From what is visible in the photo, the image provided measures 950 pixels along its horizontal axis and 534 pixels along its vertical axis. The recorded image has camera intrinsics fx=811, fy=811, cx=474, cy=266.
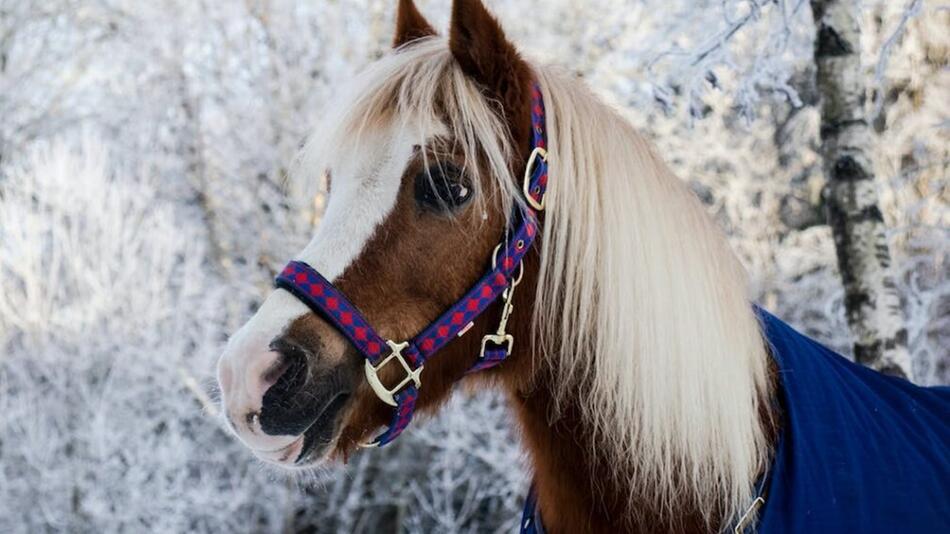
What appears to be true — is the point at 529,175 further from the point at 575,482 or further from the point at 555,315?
the point at 575,482

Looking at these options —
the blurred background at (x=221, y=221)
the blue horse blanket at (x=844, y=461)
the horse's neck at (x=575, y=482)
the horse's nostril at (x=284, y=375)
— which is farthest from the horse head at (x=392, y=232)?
the blurred background at (x=221, y=221)

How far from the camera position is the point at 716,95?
34.7 ft

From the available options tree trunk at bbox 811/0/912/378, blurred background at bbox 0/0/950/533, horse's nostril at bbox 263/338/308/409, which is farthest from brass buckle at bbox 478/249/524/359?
blurred background at bbox 0/0/950/533

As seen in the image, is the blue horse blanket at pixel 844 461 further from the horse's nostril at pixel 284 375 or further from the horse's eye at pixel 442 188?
the horse's nostril at pixel 284 375

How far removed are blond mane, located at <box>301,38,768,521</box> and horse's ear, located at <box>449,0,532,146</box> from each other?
1.7 inches

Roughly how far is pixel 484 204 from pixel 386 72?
0.46m

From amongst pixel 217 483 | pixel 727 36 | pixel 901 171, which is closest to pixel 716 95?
pixel 901 171

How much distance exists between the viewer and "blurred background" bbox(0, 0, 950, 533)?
967 centimetres

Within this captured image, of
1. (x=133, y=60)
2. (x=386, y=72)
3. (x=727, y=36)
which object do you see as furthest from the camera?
(x=133, y=60)

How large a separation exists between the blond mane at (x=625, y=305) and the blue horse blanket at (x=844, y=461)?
0.30 feet

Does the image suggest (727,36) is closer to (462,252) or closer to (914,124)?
(462,252)

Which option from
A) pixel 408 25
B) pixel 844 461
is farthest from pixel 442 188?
→ pixel 844 461

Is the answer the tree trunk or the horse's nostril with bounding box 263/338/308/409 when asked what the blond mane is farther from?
the tree trunk

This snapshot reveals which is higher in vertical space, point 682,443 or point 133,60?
point 682,443
